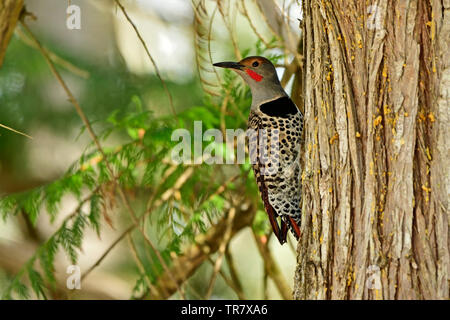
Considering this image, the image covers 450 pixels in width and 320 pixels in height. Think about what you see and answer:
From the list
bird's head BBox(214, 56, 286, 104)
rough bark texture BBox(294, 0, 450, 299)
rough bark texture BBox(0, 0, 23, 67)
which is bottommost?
rough bark texture BBox(294, 0, 450, 299)

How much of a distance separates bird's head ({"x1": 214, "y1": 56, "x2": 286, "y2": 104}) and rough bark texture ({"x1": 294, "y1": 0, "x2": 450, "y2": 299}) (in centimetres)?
106

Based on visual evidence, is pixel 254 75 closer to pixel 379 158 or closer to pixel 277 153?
pixel 277 153

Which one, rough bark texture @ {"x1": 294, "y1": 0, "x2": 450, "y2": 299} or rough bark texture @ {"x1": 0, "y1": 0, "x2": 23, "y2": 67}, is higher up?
rough bark texture @ {"x1": 0, "y1": 0, "x2": 23, "y2": 67}

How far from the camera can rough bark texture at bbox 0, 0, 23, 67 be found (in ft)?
9.98

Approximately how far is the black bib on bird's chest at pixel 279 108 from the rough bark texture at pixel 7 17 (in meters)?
1.37

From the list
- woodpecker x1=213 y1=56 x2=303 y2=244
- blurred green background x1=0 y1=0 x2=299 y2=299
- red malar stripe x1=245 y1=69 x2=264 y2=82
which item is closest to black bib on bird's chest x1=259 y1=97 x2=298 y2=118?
woodpecker x1=213 y1=56 x2=303 y2=244

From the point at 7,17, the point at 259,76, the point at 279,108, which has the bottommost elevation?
the point at 279,108

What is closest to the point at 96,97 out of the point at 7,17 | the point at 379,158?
the point at 7,17

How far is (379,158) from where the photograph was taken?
203 centimetres

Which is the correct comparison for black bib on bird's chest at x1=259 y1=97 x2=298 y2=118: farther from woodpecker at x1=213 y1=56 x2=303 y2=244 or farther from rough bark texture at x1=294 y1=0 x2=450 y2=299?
rough bark texture at x1=294 y1=0 x2=450 y2=299

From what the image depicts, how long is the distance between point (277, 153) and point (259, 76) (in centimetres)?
51

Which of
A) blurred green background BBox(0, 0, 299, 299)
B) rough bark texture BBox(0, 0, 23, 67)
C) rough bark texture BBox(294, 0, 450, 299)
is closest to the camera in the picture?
rough bark texture BBox(294, 0, 450, 299)

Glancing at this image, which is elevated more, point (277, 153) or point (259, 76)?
point (259, 76)
